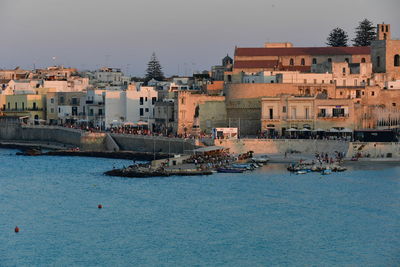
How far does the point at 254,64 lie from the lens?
8450cm

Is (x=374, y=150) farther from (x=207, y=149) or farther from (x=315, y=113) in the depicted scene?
(x=207, y=149)

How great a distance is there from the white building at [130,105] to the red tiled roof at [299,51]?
9113 mm

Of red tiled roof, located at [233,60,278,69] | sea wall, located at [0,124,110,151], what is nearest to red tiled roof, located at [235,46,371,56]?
red tiled roof, located at [233,60,278,69]

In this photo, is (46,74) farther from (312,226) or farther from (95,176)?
(312,226)

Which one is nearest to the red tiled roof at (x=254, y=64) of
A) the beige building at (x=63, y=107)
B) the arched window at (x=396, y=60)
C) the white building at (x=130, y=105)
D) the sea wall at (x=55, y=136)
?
the white building at (x=130, y=105)

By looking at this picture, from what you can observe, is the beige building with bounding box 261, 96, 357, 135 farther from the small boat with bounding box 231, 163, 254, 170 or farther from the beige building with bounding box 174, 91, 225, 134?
the small boat with bounding box 231, 163, 254, 170

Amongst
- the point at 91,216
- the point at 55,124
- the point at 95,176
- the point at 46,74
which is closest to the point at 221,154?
the point at 95,176

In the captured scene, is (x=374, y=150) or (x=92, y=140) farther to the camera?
(x=92, y=140)

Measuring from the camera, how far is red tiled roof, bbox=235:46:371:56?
86.3 m

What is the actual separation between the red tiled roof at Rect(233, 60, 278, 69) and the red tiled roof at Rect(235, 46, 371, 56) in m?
1.10

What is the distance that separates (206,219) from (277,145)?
70.1ft

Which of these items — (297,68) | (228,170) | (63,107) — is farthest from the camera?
(63,107)

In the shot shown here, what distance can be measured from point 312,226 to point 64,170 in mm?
24994

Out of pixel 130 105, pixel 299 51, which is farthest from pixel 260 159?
pixel 299 51
